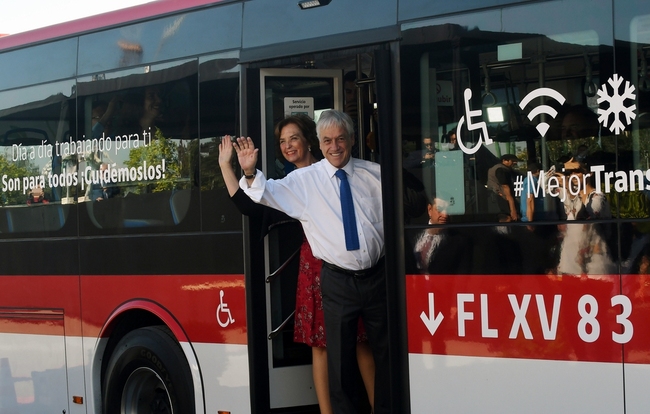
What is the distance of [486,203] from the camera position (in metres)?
5.32

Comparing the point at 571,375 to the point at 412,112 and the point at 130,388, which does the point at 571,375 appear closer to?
the point at 412,112

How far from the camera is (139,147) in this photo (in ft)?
23.6

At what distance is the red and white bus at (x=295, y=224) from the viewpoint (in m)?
4.96

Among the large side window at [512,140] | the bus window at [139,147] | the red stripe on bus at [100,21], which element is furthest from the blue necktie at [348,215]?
the red stripe on bus at [100,21]

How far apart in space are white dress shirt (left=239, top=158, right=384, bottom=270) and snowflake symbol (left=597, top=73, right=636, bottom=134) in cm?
157

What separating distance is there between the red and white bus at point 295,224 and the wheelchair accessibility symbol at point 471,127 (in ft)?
0.04

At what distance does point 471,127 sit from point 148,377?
11.1 ft

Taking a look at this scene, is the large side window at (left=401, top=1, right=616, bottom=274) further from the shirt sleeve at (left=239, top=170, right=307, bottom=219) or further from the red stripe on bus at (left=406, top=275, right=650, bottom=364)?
the shirt sleeve at (left=239, top=170, right=307, bottom=219)

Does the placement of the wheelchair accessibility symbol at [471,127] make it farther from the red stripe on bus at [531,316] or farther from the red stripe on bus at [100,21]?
the red stripe on bus at [100,21]

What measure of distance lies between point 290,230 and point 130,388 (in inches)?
73.9

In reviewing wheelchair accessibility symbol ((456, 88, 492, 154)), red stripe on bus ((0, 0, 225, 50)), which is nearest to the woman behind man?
red stripe on bus ((0, 0, 225, 50))

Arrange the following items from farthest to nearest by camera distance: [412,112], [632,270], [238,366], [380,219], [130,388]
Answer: [130,388] < [238,366] < [380,219] < [412,112] < [632,270]

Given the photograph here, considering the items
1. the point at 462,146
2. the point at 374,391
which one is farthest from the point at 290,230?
the point at 462,146

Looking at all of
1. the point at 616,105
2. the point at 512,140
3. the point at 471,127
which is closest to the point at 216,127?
the point at 471,127
